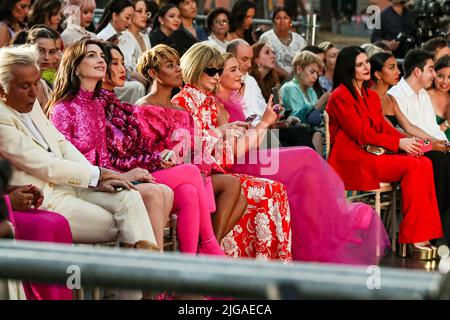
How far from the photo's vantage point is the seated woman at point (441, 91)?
769 cm

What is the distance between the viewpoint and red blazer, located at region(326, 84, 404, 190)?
6.75 metres

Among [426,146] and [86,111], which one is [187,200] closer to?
[86,111]

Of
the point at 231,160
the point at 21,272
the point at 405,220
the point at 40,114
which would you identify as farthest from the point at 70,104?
the point at 21,272

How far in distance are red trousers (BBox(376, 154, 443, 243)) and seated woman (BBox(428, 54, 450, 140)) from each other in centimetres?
86

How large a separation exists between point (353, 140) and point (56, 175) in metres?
2.84

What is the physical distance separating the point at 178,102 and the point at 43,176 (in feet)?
4.81

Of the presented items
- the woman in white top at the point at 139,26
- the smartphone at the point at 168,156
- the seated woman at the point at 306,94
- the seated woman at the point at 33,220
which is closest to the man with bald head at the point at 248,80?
the seated woman at the point at 306,94

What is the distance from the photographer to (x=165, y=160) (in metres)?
5.15

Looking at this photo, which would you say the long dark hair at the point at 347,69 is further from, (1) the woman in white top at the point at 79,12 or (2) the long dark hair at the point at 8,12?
(2) the long dark hair at the point at 8,12

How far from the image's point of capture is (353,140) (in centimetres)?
679

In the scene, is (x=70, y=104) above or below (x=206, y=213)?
above

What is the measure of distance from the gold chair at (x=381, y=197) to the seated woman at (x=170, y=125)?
4.65 feet

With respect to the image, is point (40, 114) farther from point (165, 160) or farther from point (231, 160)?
point (231, 160)

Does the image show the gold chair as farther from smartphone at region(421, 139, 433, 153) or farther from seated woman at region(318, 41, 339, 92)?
seated woman at region(318, 41, 339, 92)
